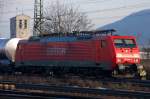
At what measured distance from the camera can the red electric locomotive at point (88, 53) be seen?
32.7m

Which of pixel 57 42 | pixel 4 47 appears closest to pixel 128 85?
pixel 57 42

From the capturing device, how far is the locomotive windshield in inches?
1294

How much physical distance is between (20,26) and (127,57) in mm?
60382

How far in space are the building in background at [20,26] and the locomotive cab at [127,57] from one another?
186 ft

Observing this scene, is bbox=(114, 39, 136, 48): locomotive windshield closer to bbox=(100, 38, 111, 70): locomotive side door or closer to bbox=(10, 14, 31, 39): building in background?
bbox=(100, 38, 111, 70): locomotive side door

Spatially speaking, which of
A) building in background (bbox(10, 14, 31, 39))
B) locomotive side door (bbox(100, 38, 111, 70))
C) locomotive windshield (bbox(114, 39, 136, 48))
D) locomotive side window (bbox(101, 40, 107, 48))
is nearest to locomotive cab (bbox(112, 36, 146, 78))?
locomotive windshield (bbox(114, 39, 136, 48))

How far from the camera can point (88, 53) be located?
1342 inches

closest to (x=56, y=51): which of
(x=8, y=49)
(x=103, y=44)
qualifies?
(x=103, y=44)

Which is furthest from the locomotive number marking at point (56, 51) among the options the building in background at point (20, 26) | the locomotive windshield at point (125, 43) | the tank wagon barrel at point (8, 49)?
the building in background at point (20, 26)

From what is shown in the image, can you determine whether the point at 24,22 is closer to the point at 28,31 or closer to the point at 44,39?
the point at 28,31

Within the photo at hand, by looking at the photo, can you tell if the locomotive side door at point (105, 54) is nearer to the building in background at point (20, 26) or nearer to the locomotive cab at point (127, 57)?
the locomotive cab at point (127, 57)

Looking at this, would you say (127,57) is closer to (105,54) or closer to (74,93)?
(105,54)

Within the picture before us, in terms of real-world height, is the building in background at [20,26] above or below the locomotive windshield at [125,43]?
above

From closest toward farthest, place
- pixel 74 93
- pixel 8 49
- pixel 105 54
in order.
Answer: pixel 74 93 < pixel 105 54 < pixel 8 49
